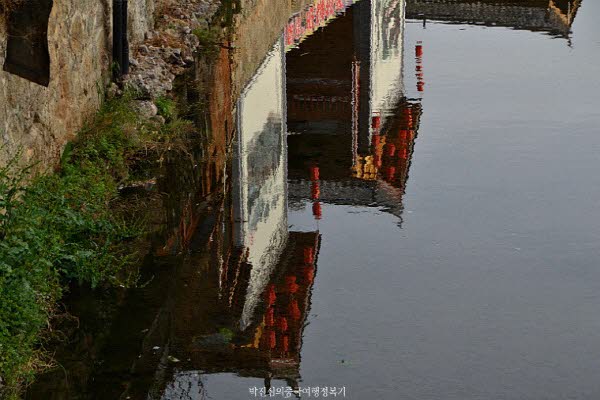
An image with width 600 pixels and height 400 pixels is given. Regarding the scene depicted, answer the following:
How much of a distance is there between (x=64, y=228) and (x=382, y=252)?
3.99m

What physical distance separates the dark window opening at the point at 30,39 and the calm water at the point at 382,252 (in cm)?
260

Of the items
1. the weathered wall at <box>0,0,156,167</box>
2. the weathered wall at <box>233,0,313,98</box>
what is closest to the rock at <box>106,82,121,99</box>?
the weathered wall at <box>0,0,156,167</box>

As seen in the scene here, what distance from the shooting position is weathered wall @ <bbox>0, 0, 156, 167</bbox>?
15602mm

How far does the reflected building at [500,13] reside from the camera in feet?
101

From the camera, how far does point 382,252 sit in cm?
1645

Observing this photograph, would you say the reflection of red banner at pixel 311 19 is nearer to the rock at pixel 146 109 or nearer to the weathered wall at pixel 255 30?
the weathered wall at pixel 255 30

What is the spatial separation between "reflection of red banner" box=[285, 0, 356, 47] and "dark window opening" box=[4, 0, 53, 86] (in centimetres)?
1147

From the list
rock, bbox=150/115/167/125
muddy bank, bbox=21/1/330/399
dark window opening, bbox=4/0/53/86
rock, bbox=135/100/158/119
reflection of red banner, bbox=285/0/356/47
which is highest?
reflection of red banner, bbox=285/0/356/47

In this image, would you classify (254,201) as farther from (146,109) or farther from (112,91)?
(112,91)

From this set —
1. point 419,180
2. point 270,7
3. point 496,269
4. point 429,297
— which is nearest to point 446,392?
point 429,297

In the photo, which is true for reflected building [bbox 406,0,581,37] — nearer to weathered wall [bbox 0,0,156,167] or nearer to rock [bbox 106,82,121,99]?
rock [bbox 106,82,121,99]

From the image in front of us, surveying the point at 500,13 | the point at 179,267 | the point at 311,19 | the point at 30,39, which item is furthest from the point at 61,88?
the point at 500,13

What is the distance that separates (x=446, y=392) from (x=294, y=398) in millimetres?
1414

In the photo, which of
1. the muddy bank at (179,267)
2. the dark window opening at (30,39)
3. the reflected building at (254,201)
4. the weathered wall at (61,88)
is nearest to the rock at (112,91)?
the weathered wall at (61,88)
